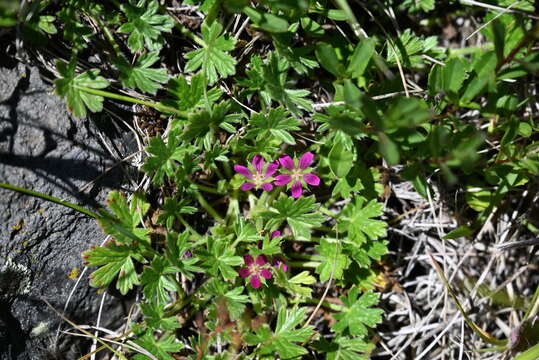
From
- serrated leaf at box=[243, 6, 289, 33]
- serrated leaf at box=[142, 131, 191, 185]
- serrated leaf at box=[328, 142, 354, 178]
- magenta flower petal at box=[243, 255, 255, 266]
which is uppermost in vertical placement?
serrated leaf at box=[243, 6, 289, 33]

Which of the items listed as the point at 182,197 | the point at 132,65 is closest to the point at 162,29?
the point at 132,65

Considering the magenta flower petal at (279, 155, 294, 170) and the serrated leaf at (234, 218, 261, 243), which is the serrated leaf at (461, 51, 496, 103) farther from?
the serrated leaf at (234, 218, 261, 243)

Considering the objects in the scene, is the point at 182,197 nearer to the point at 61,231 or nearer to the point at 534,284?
the point at 61,231

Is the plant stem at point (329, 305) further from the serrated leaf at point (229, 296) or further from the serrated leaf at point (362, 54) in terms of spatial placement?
the serrated leaf at point (362, 54)

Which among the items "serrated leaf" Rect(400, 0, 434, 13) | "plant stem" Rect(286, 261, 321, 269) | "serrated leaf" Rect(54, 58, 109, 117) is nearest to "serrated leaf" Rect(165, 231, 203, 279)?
"plant stem" Rect(286, 261, 321, 269)

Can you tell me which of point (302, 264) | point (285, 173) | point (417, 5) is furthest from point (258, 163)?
point (417, 5)

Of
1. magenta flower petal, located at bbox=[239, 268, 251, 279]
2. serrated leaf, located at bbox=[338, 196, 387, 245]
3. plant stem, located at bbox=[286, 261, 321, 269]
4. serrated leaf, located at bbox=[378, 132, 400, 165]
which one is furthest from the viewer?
plant stem, located at bbox=[286, 261, 321, 269]
